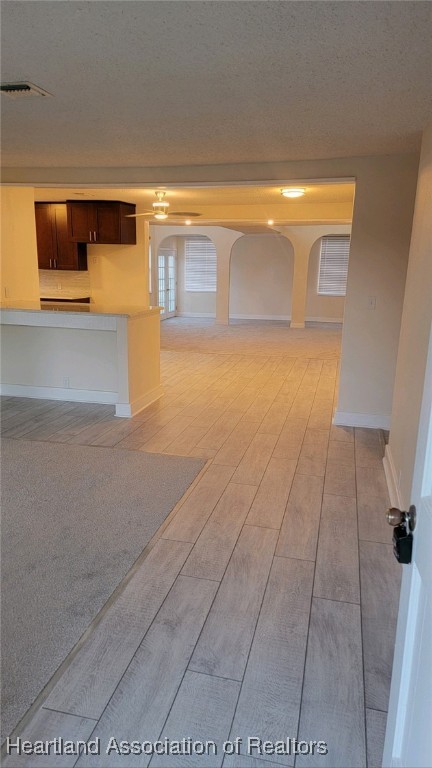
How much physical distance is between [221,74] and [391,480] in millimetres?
2606

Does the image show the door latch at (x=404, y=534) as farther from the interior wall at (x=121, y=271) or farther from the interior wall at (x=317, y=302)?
the interior wall at (x=317, y=302)

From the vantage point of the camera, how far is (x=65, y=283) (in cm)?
834

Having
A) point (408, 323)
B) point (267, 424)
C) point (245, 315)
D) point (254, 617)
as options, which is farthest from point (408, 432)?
point (245, 315)

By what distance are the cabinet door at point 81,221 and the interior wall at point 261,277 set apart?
657 cm

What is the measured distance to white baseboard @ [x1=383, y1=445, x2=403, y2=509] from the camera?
291cm

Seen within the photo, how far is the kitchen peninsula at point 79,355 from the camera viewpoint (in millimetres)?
4625

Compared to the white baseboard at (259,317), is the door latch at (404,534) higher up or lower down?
higher up

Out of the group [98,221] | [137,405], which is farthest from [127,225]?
[137,405]

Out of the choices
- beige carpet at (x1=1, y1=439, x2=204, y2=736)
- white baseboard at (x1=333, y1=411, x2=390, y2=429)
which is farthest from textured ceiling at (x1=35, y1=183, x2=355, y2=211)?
beige carpet at (x1=1, y1=439, x2=204, y2=736)

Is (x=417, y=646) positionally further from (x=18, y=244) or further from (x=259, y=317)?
(x=259, y=317)

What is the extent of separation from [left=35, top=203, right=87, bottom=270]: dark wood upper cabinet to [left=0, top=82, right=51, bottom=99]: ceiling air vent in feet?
16.4

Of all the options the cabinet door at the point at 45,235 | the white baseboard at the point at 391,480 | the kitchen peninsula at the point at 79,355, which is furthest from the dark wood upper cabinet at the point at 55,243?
the white baseboard at the point at 391,480

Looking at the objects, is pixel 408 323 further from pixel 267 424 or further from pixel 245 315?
pixel 245 315

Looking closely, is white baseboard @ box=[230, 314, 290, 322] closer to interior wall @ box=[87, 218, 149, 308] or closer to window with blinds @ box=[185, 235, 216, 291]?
window with blinds @ box=[185, 235, 216, 291]
